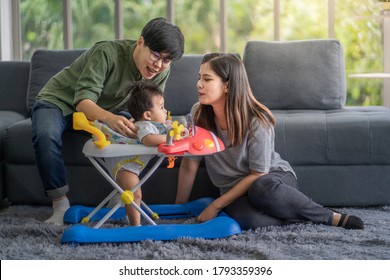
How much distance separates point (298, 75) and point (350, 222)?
1236 millimetres

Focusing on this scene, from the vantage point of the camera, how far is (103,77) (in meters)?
2.84

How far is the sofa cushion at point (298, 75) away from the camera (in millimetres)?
3645

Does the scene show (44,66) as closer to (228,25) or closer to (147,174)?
(147,174)

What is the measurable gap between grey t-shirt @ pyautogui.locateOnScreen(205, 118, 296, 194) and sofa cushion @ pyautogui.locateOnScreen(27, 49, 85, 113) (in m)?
1.33

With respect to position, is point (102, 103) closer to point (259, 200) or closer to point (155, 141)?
point (155, 141)

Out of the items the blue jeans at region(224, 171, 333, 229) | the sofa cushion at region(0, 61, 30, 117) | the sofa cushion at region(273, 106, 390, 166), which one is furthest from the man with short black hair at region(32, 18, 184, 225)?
the sofa cushion at region(0, 61, 30, 117)

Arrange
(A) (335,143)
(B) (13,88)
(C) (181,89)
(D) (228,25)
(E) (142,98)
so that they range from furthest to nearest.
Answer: (D) (228,25) < (B) (13,88) < (C) (181,89) < (A) (335,143) < (E) (142,98)

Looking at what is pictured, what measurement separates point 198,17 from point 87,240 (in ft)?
10.1

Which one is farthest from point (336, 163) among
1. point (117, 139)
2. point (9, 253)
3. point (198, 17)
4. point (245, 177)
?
point (198, 17)

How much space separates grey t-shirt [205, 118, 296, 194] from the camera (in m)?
2.65

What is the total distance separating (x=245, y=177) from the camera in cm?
267

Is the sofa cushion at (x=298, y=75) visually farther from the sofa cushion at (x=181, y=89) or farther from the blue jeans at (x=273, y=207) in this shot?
the blue jeans at (x=273, y=207)

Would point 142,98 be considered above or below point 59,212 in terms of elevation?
above

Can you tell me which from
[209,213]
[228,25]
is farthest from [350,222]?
[228,25]
